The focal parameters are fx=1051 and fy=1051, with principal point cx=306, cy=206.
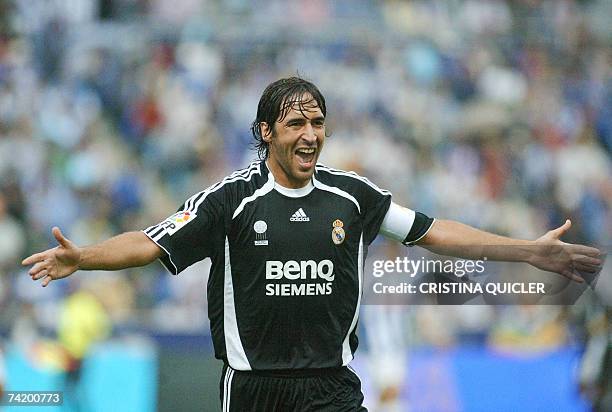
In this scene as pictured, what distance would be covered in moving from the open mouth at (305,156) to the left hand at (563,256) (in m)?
1.20

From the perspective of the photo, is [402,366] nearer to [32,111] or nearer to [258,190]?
[258,190]

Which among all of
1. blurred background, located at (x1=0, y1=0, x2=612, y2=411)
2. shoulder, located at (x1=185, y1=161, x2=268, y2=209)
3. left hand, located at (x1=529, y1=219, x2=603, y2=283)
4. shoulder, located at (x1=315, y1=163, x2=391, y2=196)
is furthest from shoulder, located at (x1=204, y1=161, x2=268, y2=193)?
blurred background, located at (x1=0, y1=0, x2=612, y2=411)

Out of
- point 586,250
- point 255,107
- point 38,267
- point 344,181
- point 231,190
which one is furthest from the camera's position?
point 255,107

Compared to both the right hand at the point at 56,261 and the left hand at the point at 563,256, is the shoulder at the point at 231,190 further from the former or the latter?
the left hand at the point at 563,256

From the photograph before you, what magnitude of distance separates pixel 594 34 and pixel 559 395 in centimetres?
993

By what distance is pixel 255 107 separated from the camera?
1247 centimetres

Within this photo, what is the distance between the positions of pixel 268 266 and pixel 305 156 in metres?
0.48

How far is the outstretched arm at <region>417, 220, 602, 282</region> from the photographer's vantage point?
187 inches

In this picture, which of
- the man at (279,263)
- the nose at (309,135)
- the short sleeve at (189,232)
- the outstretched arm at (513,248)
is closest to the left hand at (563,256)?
the outstretched arm at (513,248)

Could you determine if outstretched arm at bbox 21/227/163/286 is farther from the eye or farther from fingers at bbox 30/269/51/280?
the eye

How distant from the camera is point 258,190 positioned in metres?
4.43

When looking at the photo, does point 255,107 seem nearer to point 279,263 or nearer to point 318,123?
point 318,123

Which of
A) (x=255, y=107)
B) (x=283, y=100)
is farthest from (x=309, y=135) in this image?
(x=255, y=107)

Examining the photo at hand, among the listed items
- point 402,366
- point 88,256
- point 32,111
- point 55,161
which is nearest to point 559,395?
point 402,366
